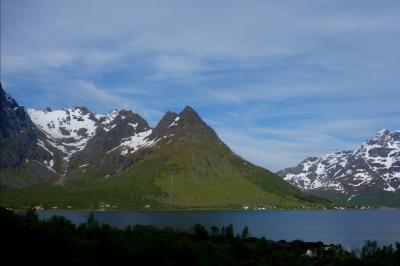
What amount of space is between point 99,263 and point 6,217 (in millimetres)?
13961

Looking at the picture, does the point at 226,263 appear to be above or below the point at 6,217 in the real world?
below

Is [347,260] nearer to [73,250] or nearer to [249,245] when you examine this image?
[249,245]

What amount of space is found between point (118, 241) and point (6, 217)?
14880 millimetres

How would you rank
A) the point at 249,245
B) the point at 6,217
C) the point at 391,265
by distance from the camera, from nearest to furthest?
the point at 6,217, the point at 391,265, the point at 249,245

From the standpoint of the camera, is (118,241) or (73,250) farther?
(118,241)

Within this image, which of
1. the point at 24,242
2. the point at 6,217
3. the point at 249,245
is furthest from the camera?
the point at 249,245

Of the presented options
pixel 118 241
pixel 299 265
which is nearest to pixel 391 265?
pixel 299 265

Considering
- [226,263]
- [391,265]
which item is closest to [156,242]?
[226,263]

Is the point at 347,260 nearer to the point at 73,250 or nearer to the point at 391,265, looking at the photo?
the point at 391,265

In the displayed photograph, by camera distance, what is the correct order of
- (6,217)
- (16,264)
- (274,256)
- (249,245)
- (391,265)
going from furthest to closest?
1. (249,245)
2. (274,256)
3. (391,265)
4. (6,217)
5. (16,264)

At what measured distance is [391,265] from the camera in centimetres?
7650

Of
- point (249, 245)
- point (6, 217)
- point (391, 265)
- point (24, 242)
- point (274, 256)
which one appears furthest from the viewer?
point (249, 245)

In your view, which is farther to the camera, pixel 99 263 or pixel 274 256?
pixel 274 256

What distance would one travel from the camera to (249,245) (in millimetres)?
96938
